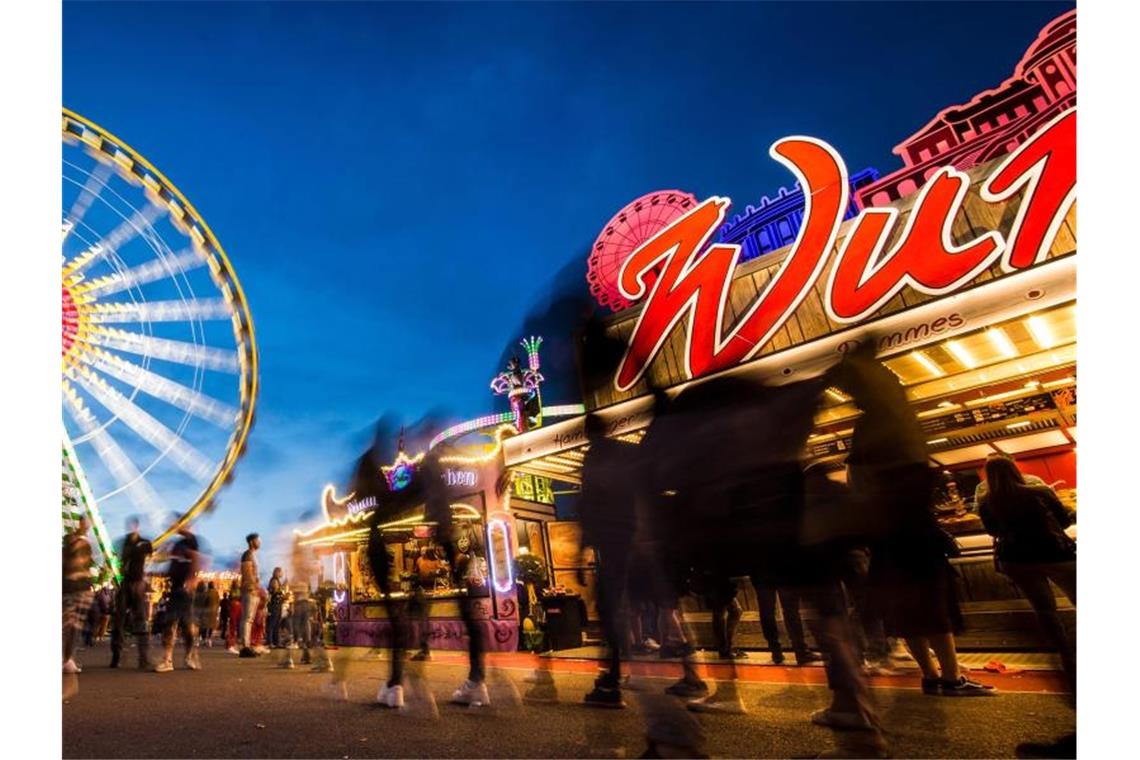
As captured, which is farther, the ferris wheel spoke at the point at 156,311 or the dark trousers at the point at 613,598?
the ferris wheel spoke at the point at 156,311

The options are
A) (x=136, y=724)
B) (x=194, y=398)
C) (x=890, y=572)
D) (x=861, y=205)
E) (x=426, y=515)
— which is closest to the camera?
(x=890, y=572)

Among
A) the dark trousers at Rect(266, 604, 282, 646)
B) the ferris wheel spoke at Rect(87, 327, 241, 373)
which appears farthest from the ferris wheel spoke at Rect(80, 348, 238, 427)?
the dark trousers at Rect(266, 604, 282, 646)

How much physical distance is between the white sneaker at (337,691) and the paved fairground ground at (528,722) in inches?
2.7

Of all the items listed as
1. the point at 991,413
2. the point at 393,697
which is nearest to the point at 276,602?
the point at 393,697

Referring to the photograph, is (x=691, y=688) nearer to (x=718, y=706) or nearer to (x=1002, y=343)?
(x=718, y=706)

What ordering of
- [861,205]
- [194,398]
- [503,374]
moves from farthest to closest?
[194,398] → [503,374] → [861,205]

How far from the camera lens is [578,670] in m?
4.79

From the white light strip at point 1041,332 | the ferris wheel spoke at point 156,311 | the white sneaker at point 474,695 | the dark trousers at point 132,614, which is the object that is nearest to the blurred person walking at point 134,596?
the dark trousers at point 132,614

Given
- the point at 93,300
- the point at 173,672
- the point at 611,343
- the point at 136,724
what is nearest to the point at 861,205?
the point at 611,343

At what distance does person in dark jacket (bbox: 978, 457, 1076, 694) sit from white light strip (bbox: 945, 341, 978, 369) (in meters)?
2.85

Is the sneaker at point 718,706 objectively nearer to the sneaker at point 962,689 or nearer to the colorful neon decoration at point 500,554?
the sneaker at point 962,689

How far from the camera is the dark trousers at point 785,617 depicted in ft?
13.0
